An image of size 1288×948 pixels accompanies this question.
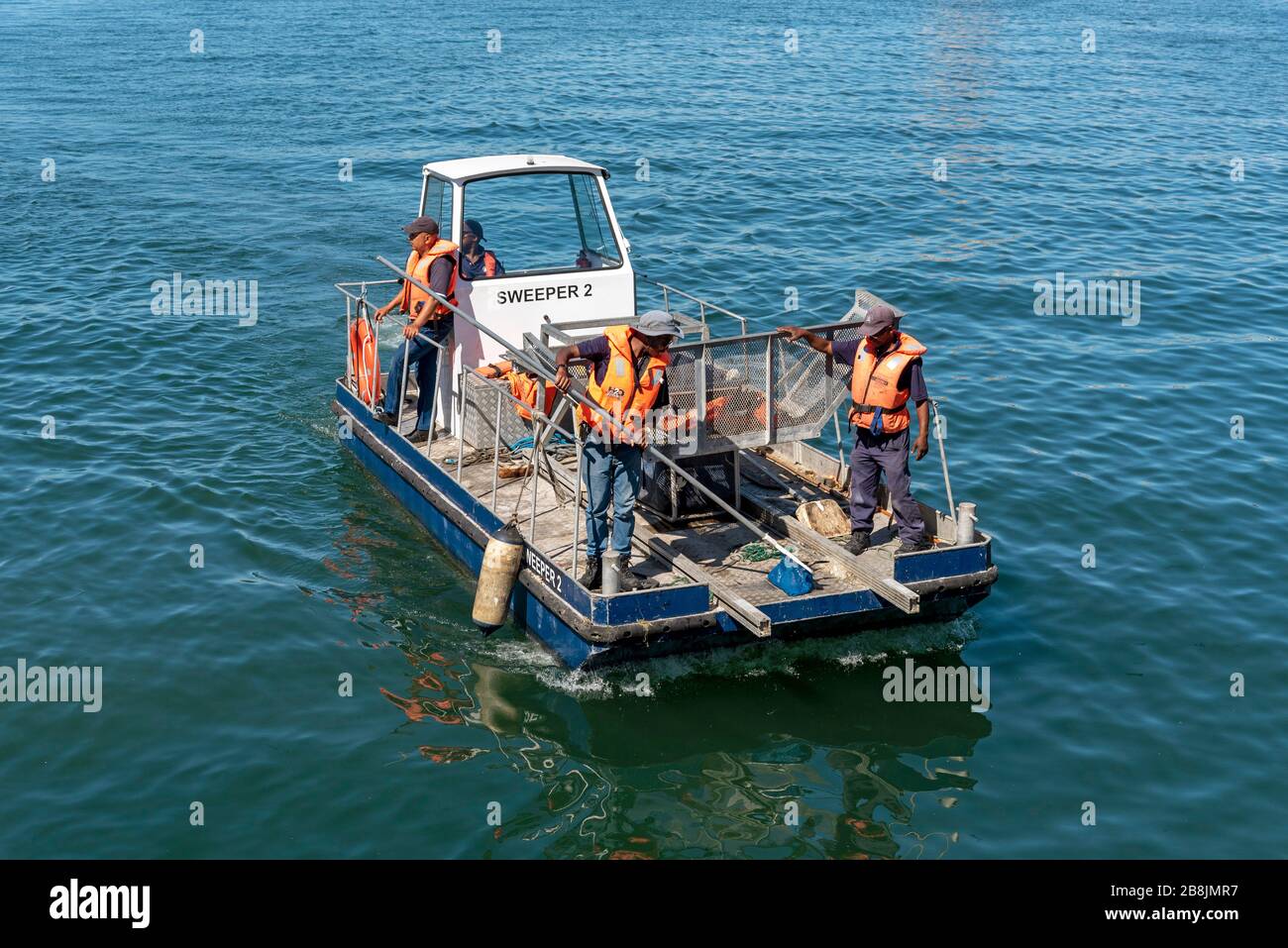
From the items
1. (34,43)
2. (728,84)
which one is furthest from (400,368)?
(34,43)

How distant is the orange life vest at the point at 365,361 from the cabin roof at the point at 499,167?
1.87m

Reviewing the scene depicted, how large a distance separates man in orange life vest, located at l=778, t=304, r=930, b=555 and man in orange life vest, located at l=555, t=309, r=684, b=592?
1.30m

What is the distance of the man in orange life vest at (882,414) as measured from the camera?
1059 cm

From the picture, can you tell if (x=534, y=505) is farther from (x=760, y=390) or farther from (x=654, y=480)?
(x=760, y=390)

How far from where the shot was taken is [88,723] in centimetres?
1038

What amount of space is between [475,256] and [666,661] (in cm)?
488

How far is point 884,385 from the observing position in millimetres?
10633

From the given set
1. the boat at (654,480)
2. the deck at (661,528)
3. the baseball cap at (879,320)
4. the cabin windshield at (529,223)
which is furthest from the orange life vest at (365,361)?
the baseball cap at (879,320)

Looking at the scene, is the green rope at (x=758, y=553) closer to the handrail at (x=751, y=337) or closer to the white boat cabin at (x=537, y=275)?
the handrail at (x=751, y=337)

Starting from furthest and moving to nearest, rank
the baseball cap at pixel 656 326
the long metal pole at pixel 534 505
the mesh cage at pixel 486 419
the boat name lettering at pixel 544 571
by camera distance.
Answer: the mesh cage at pixel 486 419
the long metal pole at pixel 534 505
the boat name lettering at pixel 544 571
the baseball cap at pixel 656 326

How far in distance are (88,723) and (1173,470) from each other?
11.4 metres

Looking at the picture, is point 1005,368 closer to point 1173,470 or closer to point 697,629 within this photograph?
point 1173,470

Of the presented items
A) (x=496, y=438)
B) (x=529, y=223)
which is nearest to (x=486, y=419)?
(x=496, y=438)
